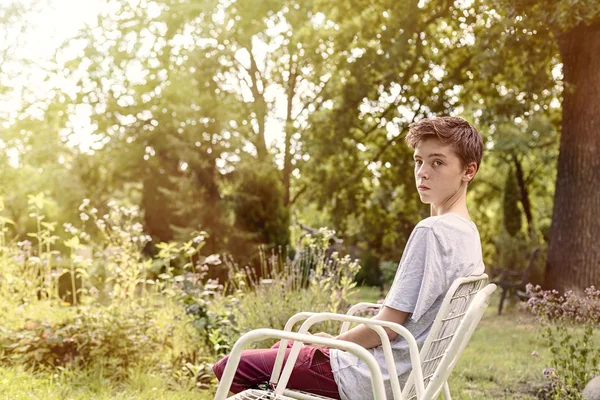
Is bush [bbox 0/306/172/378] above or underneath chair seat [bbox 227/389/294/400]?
underneath

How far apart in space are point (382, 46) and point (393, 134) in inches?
83.1

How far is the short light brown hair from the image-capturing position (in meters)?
2.34

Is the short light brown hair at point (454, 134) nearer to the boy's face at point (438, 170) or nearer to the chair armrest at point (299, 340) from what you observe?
the boy's face at point (438, 170)

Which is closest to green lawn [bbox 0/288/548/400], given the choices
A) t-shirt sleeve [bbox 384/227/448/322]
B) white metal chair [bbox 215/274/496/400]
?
white metal chair [bbox 215/274/496/400]

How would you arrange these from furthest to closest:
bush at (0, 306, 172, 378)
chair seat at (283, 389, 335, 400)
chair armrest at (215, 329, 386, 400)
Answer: bush at (0, 306, 172, 378) < chair seat at (283, 389, 335, 400) < chair armrest at (215, 329, 386, 400)

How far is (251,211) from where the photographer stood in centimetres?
1477

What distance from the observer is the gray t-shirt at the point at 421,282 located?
7.16ft

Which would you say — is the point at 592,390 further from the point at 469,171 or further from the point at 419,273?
the point at 419,273

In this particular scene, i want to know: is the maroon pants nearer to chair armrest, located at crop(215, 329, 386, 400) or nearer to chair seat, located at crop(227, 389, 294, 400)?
chair seat, located at crop(227, 389, 294, 400)

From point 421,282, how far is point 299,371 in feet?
1.83

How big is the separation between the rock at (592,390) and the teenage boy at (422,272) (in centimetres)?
244

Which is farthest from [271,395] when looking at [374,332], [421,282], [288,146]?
[288,146]

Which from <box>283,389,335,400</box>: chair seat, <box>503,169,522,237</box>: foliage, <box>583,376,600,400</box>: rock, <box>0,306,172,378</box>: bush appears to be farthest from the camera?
<box>503,169,522,237</box>: foliage

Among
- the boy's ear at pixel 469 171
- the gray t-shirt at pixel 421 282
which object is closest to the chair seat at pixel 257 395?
the gray t-shirt at pixel 421 282
